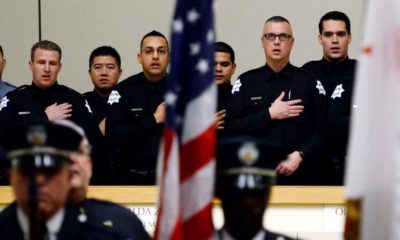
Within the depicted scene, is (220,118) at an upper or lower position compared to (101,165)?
upper

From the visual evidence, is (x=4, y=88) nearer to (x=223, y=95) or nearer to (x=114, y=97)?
(x=114, y=97)

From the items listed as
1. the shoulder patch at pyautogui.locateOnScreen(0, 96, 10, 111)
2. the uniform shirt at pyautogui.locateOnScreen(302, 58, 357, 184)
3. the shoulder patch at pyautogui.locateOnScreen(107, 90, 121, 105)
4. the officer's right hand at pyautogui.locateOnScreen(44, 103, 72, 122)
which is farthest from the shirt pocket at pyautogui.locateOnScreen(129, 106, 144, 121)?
the uniform shirt at pyautogui.locateOnScreen(302, 58, 357, 184)

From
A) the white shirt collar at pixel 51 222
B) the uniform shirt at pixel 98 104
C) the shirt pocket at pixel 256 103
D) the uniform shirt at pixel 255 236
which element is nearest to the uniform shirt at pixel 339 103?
the shirt pocket at pixel 256 103

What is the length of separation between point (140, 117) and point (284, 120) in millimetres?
975

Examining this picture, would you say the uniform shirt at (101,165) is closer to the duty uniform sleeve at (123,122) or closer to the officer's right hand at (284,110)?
the duty uniform sleeve at (123,122)

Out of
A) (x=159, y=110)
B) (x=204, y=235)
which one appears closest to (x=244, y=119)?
(x=159, y=110)

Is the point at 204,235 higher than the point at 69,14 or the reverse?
the reverse

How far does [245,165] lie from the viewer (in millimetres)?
4422

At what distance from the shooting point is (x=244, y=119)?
8516 mm

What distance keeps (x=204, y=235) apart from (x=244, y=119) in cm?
426

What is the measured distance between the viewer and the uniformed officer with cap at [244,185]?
14.2 ft

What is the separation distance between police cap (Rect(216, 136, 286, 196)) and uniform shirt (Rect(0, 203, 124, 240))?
455 mm

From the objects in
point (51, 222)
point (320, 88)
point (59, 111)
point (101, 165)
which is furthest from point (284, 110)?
point (51, 222)

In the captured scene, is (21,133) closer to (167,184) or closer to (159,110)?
(167,184)
